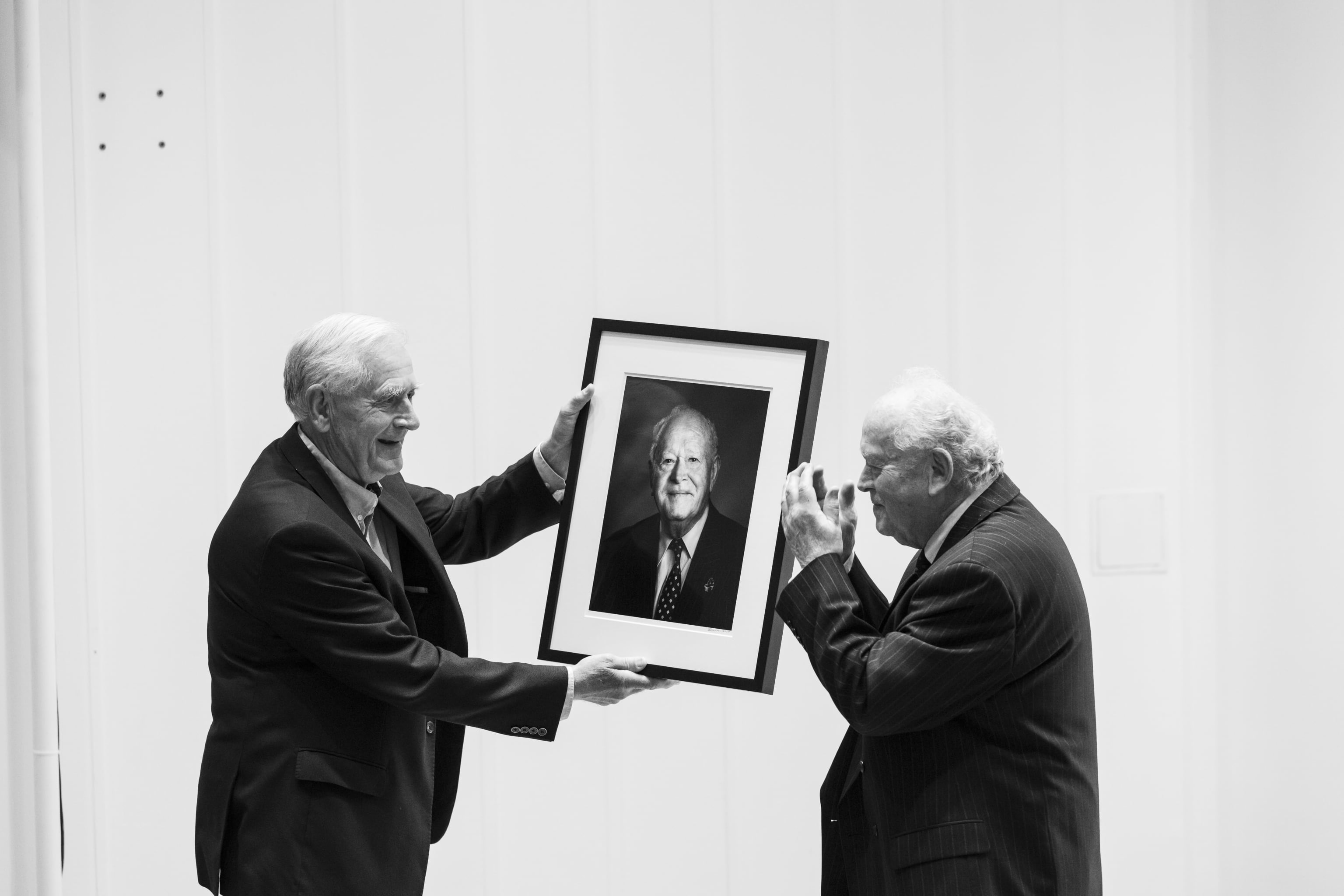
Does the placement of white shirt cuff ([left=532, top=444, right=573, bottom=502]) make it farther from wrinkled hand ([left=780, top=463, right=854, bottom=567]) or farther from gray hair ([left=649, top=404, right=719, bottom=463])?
wrinkled hand ([left=780, top=463, right=854, bottom=567])

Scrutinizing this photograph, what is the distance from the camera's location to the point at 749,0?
10.4ft

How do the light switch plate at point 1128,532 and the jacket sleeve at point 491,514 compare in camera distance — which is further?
the light switch plate at point 1128,532

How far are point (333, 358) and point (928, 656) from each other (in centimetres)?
108

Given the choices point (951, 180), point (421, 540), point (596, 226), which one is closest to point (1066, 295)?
point (951, 180)

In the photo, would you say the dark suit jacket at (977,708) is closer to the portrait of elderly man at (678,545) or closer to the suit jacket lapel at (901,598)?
the suit jacket lapel at (901,598)

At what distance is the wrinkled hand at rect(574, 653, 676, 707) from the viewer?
2195 millimetres

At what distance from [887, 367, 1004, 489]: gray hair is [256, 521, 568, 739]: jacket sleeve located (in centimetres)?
82

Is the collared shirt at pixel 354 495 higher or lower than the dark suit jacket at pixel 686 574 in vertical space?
higher

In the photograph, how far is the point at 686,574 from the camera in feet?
7.46

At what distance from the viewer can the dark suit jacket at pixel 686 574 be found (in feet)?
7.40

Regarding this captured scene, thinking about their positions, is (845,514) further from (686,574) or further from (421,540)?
(421,540)

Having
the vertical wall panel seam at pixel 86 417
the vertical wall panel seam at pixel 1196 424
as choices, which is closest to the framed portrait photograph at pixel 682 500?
the vertical wall panel seam at pixel 86 417

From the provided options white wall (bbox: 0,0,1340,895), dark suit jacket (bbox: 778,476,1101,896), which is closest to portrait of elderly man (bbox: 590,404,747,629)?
dark suit jacket (bbox: 778,476,1101,896)

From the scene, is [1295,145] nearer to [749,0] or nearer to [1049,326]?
[1049,326]
